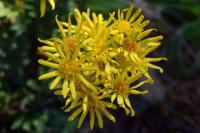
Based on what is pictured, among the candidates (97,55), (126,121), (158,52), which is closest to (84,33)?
(97,55)

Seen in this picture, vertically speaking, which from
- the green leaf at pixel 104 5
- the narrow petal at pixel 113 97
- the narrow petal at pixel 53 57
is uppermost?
the green leaf at pixel 104 5

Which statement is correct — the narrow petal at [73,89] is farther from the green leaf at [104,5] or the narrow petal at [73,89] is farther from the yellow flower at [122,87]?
the green leaf at [104,5]

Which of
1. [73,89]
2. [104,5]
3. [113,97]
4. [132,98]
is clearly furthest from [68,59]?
[132,98]

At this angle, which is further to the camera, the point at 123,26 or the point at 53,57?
the point at 123,26

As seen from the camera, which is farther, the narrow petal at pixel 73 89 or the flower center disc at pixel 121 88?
the flower center disc at pixel 121 88

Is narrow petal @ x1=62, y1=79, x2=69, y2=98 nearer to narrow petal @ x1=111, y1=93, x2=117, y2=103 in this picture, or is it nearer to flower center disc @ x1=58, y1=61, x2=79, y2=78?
flower center disc @ x1=58, y1=61, x2=79, y2=78

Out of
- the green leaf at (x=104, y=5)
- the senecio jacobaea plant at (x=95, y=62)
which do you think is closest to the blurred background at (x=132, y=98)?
the green leaf at (x=104, y=5)

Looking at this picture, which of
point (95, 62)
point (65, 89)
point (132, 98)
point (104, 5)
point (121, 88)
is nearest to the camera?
point (65, 89)

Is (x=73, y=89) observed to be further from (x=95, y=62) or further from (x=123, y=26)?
(x=123, y=26)
